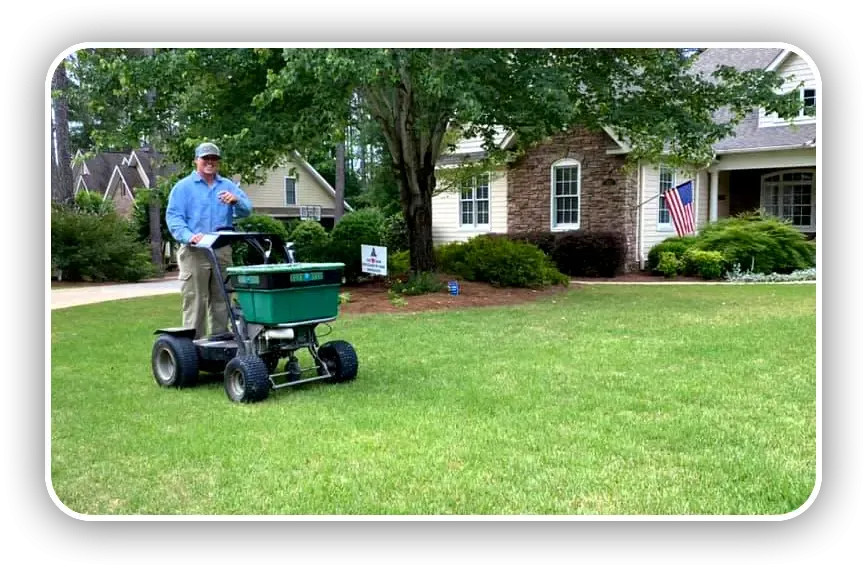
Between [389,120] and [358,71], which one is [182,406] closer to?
[358,71]

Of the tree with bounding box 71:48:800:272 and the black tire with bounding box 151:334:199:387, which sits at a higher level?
the tree with bounding box 71:48:800:272

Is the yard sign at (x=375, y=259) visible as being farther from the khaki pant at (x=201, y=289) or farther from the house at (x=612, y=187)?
the khaki pant at (x=201, y=289)

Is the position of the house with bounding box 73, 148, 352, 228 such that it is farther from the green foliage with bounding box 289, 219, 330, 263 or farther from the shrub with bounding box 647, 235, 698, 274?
the shrub with bounding box 647, 235, 698, 274

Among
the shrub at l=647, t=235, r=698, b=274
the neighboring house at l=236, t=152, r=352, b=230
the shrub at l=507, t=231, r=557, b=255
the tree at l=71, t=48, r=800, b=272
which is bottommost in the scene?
the shrub at l=647, t=235, r=698, b=274

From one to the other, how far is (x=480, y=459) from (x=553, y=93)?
518 cm

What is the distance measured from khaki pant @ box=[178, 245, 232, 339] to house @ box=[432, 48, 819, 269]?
797 centimetres

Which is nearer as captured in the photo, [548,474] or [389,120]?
[548,474]

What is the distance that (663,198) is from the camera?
14188 mm

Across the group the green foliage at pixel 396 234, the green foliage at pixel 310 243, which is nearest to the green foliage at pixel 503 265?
the green foliage at pixel 310 243

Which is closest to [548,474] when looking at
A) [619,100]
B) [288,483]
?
[288,483]

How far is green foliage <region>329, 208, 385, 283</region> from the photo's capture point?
11240 mm

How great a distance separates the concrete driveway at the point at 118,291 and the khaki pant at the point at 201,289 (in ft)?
4.85

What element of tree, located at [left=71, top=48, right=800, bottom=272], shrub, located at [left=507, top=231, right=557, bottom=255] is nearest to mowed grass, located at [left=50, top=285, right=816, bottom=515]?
tree, located at [left=71, top=48, right=800, bottom=272]

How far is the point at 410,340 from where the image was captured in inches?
264
